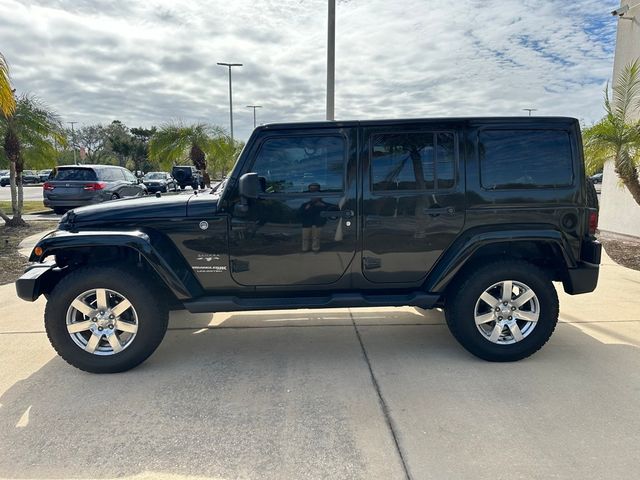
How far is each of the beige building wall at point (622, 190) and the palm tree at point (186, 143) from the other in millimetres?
16235

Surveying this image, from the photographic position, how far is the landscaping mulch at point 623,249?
23.7 ft

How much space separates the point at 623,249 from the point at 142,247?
863 cm

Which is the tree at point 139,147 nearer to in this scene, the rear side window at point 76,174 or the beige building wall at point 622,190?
the rear side window at point 76,174

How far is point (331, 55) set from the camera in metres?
8.18

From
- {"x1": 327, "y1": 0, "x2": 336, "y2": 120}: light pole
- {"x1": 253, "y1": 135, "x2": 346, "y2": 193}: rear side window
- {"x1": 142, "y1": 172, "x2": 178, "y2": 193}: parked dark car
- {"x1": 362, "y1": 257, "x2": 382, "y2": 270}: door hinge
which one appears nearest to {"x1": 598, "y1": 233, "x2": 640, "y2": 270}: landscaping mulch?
{"x1": 362, "y1": 257, "x2": 382, "y2": 270}: door hinge

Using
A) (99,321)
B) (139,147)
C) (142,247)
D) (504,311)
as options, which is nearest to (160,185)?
(99,321)

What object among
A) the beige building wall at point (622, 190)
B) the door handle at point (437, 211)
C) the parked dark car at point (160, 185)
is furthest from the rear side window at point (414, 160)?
the parked dark car at point (160, 185)

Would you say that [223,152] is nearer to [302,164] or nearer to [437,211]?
[302,164]

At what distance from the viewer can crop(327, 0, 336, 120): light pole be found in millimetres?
8031

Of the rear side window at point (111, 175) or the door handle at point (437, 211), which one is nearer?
the door handle at point (437, 211)

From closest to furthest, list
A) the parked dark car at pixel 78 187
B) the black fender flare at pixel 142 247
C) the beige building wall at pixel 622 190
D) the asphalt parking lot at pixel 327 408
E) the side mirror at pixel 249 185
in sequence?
the asphalt parking lot at pixel 327 408, the side mirror at pixel 249 185, the black fender flare at pixel 142 247, the beige building wall at pixel 622 190, the parked dark car at pixel 78 187

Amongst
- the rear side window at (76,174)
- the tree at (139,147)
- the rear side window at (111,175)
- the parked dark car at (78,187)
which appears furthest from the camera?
the tree at (139,147)

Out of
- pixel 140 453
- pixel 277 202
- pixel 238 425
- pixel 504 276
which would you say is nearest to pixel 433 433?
pixel 238 425

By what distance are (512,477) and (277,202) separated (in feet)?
7.75
